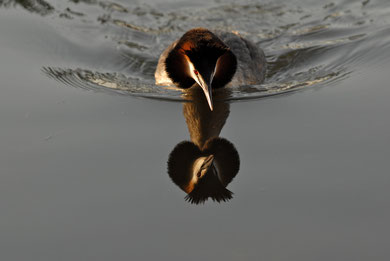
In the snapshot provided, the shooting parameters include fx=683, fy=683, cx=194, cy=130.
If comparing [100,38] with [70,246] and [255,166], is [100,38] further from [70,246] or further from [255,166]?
[70,246]

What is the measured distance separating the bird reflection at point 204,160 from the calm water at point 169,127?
101 mm

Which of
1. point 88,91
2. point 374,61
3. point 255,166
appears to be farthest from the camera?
Answer: point 374,61

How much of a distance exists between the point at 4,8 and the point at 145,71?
286cm

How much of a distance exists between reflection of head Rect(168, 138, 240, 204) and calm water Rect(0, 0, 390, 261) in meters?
0.11

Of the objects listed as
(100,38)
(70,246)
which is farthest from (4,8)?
(70,246)

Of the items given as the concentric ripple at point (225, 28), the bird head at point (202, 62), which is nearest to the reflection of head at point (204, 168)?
the bird head at point (202, 62)

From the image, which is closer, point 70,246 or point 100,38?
point 70,246

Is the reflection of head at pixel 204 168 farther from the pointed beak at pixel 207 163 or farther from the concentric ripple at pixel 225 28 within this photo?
the concentric ripple at pixel 225 28

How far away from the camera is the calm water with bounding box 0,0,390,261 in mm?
6129

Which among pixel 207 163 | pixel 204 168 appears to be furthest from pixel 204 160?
pixel 204 168

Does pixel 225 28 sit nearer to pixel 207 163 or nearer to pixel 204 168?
pixel 207 163

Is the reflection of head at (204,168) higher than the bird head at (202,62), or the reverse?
the bird head at (202,62)

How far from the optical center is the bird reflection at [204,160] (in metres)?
6.96

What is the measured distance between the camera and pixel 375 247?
19.4ft
